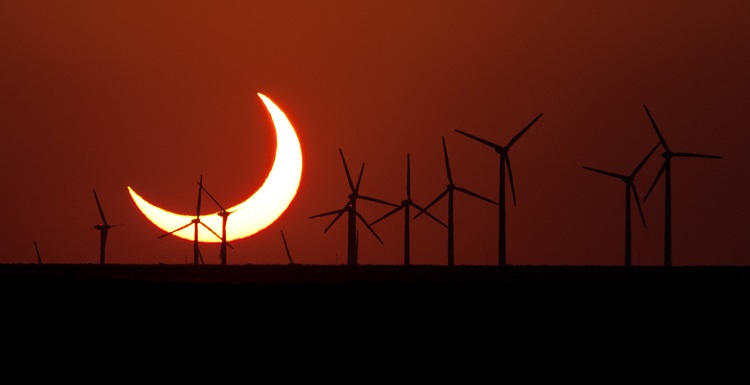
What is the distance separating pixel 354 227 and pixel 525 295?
6992cm

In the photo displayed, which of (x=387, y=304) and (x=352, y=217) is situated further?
(x=352, y=217)

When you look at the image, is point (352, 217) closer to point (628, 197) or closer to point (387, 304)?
point (628, 197)

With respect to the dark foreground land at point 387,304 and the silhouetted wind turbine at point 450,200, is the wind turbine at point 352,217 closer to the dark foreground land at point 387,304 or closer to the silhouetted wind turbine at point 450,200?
the silhouetted wind turbine at point 450,200

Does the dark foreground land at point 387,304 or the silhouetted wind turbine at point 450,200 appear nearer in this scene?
the dark foreground land at point 387,304

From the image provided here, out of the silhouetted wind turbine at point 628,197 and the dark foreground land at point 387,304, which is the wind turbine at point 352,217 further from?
the dark foreground land at point 387,304

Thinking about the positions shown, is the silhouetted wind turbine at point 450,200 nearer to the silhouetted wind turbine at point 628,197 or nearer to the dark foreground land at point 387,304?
the silhouetted wind turbine at point 628,197

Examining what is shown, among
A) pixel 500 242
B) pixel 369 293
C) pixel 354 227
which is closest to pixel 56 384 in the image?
pixel 369 293

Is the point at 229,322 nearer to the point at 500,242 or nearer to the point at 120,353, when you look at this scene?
the point at 120,353

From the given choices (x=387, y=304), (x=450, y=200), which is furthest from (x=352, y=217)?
(x=387, y=304)

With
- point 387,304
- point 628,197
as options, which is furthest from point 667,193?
point 387,304

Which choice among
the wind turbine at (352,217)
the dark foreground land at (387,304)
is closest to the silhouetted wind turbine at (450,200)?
the wind turbine at (352,217)

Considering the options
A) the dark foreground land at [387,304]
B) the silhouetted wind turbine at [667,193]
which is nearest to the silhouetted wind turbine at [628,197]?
the silhouetted wind turbine at [667,193]

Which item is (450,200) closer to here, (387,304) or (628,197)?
(628,197)

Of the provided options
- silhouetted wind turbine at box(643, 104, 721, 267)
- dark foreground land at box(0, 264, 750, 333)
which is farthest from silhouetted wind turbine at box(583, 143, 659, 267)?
dark foreground land at box(0, 264, 750, 333)
